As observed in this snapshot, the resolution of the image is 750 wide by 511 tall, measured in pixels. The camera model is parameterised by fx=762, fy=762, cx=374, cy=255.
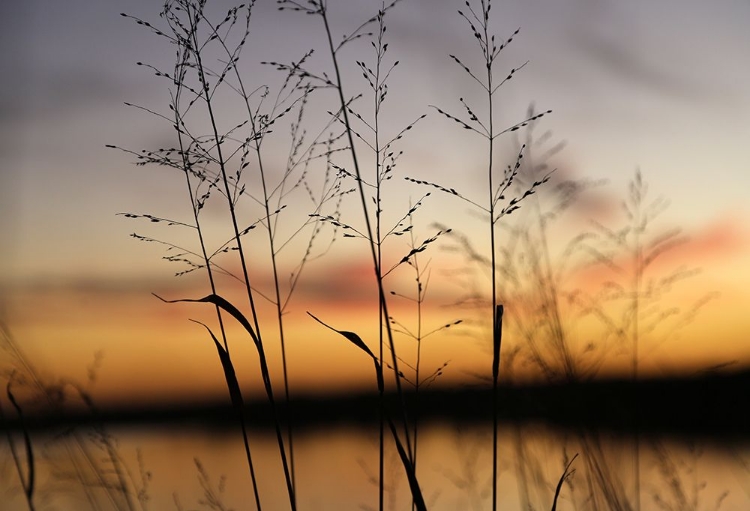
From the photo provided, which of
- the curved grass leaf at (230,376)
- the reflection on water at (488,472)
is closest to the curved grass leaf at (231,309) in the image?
the curved grass leaf at (230,376)

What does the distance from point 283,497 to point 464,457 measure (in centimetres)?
573

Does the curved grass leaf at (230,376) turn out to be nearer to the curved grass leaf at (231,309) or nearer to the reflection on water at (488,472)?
the curved grass leaf at (231,309)

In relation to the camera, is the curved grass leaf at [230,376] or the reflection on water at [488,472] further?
the reflection on water at [488,472]

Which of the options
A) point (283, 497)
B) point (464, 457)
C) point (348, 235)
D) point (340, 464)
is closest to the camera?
point (348, 235)

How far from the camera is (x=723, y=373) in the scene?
9.94ft

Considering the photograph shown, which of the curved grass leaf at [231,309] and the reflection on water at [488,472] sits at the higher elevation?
the curved grass leaf at [231,309]

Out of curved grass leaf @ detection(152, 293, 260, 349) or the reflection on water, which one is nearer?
curved grass leaf @ detection(152, 293, 260, 349)

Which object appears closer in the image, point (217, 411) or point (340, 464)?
point (340, 464)

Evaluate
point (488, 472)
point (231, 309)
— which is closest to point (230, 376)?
point (231, 309)

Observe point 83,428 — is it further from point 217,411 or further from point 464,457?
point 217,411

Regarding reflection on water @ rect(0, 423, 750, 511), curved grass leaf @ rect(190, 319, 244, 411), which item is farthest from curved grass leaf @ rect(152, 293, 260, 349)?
reflection on water @ rect(0, 423, 750, 511)

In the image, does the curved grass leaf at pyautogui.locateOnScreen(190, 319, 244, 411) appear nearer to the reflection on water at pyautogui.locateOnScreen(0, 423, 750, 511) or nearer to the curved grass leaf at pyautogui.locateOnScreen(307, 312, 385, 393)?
the curved grass leaf at pyautogui.locateOnScreen(307, 312, 385, 393)

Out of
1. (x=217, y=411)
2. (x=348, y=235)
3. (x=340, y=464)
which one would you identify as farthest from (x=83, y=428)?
(x=217, y=411)

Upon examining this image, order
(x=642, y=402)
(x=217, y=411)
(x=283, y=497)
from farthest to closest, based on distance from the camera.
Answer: (x=217, y=411)
(x=283, y=497)
(x=642, y=402)
